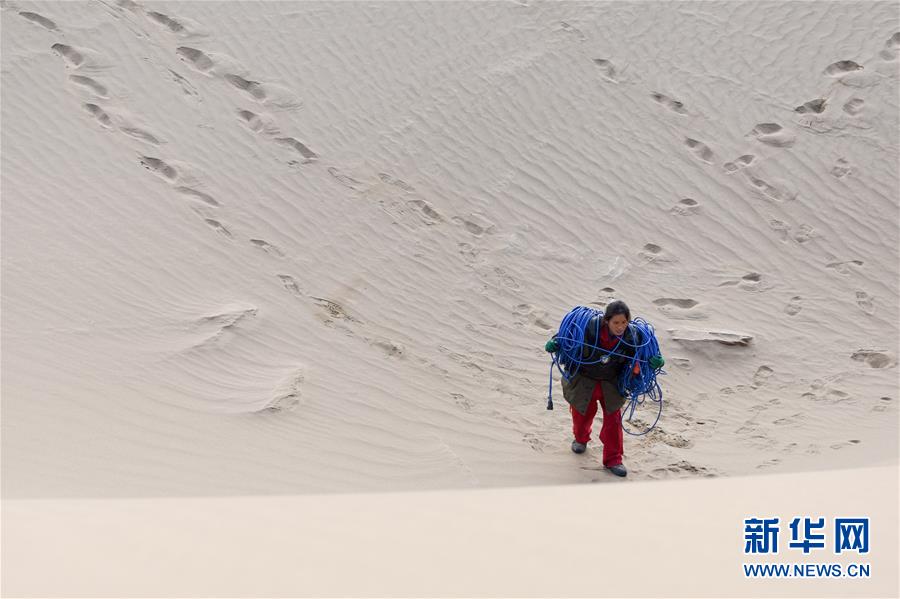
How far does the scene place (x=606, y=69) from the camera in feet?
39.5

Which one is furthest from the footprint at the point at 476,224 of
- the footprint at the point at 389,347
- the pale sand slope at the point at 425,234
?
the footprint at the point at 389,347

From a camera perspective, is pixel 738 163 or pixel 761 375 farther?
pixel 738 163

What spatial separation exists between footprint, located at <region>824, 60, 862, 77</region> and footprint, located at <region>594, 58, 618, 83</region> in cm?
251

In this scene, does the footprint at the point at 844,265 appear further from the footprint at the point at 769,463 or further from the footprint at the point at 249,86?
the footprint at the point at 249,86

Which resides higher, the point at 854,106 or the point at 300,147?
the point at 854,106

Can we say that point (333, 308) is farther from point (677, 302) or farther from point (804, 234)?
point (804, 234)

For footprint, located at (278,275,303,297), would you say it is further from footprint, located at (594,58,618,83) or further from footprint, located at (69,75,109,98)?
footprint, located at (594,58,618,83)

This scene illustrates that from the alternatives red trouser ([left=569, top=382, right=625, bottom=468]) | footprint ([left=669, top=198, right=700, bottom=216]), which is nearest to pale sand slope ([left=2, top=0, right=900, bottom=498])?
footprint ([left=669, top=198, right=700, bottom=216])

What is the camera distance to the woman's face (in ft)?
20.3

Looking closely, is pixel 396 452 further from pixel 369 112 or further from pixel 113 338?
pixel 369 112

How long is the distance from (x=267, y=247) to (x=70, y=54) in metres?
3.31

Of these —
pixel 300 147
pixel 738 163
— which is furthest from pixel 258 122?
pixel 738 163

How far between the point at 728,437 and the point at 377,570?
4.07 metres

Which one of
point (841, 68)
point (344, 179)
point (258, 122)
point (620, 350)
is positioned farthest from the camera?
point (841, 68)
